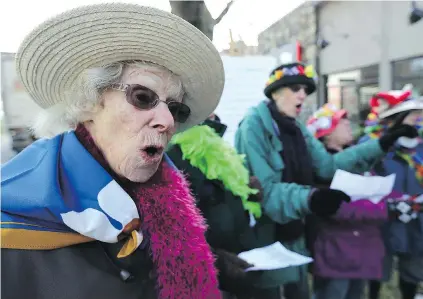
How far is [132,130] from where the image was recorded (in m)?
1.26

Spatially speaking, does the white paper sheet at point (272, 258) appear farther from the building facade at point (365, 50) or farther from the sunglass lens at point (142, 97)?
the building facade at point (365, 50)

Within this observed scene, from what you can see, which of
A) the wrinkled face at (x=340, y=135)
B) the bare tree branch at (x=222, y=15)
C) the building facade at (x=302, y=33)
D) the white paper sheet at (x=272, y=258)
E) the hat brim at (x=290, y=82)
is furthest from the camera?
the building facade at (x=302, y=33)

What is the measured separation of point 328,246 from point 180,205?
1.94 m

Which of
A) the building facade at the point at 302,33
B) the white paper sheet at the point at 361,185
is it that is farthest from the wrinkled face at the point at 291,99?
the building facade at the point at 302,33

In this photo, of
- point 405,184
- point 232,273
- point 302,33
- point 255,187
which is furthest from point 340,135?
point 302,33

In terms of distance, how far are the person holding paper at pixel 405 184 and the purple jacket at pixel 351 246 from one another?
36 centimetres

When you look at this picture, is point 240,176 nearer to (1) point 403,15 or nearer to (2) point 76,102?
(2) point 76,102

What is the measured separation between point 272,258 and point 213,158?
60 cm

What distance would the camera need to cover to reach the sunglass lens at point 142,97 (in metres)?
1.27

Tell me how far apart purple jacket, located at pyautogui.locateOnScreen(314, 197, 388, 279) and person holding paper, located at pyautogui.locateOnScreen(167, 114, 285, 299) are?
913mm

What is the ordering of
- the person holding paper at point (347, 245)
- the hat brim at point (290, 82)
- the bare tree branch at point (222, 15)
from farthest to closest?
the bare tree branch at point (222, 15) → the person holding paper at point (347, 245) → the hat brim at point (290, 82)

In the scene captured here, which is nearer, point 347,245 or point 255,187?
point 255,187

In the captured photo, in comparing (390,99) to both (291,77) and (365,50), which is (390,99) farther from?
(365,50)

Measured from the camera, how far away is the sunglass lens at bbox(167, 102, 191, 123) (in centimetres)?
140
